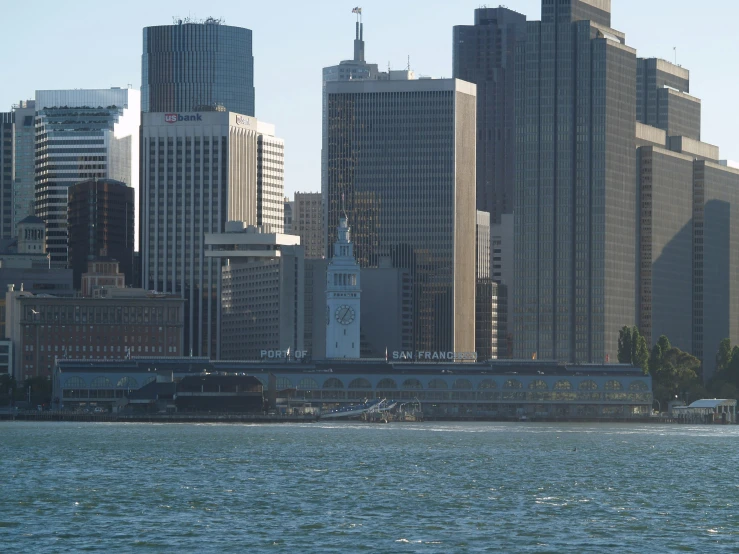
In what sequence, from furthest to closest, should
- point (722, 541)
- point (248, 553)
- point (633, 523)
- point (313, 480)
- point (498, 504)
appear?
1. point (313, 480)
2. point (498, 504)
3. point (633, 523)
4. point (722, 541)
5. point (248, 553)

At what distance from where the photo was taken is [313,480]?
603ft

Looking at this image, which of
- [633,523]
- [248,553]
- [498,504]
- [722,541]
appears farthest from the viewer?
[498,504]

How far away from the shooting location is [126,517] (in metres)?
144

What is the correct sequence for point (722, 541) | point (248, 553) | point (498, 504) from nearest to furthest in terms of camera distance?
point (248, 553)
point (722, 541)
point (498, 504)

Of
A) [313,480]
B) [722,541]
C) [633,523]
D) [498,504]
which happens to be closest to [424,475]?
[313,480]

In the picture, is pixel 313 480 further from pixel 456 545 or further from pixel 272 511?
pixel 456 545

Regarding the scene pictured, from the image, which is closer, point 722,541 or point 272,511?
point 722,541

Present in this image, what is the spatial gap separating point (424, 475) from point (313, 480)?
1437 centimetres

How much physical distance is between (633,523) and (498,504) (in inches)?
682

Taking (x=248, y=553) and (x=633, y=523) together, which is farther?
(x=633, y=523)

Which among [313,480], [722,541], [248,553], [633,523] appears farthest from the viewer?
[313,480]

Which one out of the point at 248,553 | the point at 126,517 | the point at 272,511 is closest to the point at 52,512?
the point at 126,517

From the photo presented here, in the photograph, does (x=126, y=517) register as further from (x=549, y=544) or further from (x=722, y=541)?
(x=722, y=541)

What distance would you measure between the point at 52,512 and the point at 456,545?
37.2 meters
